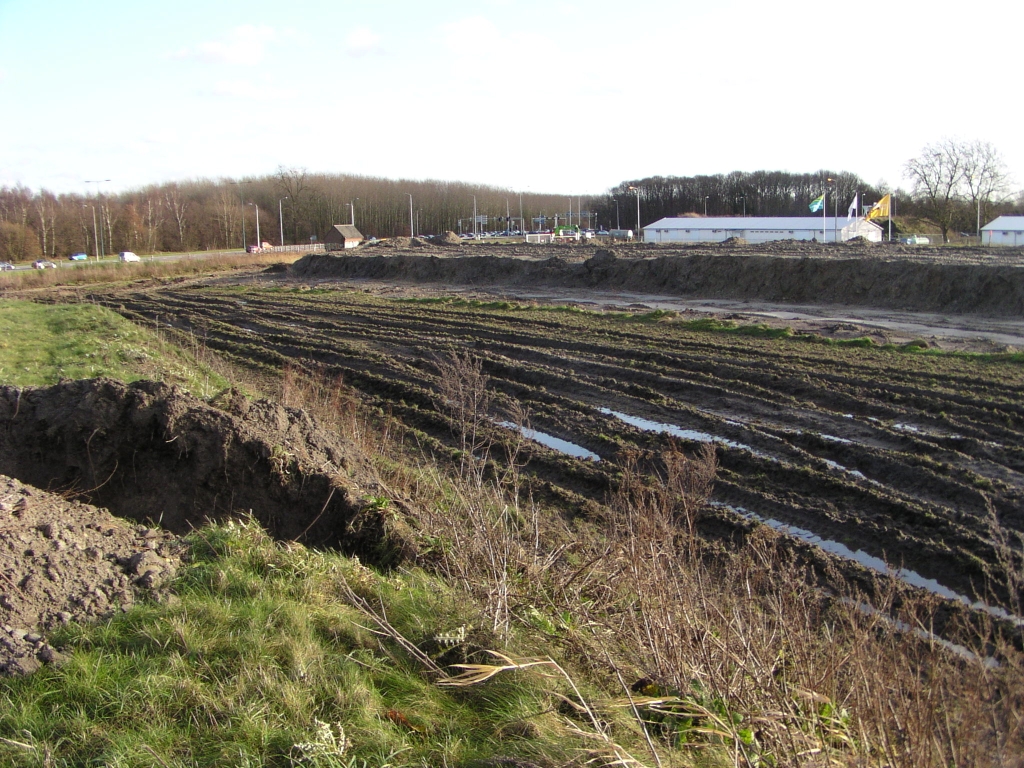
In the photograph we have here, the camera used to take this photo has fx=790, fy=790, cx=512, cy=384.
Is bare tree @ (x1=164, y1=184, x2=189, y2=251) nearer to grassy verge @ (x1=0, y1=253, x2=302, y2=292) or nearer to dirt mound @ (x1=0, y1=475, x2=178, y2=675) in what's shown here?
grassy verge @ (x1=0, y1=253, x2=302, y2=292)

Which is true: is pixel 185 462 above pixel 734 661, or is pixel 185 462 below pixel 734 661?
above

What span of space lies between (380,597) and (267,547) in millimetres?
1556

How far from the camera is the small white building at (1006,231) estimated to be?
59.9 meters

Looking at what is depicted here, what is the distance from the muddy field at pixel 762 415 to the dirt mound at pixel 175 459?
3713 millimetres

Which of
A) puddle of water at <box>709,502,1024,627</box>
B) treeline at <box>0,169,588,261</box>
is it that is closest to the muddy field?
puddle of water at <box>709,502,1024,627</box>

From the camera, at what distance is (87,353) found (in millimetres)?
16297

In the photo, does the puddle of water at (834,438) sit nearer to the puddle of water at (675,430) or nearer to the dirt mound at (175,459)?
the puddle of water at (675,430)

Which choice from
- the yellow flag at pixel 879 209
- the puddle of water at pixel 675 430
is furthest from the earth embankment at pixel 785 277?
the yellow flag at pixel 879 209

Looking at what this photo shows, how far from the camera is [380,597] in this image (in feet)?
17.1

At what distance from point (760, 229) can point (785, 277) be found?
1645 inches

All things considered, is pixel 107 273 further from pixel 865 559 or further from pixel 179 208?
pixel 865 559

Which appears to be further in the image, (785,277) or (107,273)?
(107,273)

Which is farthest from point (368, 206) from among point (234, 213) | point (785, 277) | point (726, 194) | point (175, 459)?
point (175, 459)

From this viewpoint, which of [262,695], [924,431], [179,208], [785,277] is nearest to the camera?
[262,695]
